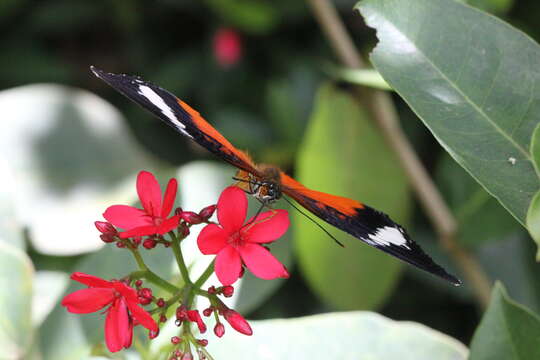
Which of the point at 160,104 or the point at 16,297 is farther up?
the point at 160,104

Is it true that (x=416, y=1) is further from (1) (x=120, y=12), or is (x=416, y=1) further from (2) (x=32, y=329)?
(1) (x=120, y=12)

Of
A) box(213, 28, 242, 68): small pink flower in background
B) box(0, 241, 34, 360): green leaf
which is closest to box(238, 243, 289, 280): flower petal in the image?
box(0, 241, 34, 360): green leaf

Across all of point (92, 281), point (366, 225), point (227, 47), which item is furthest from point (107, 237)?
point (227, 47)

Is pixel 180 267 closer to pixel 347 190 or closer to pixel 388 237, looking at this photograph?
pixel 388 237

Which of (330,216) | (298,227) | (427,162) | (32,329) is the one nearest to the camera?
(330,216)

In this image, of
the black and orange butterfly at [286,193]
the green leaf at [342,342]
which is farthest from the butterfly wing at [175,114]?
the green leaf at [342,342]

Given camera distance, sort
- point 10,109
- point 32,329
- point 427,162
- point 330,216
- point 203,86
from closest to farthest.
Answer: point 330,216 < point 32,329 < point 10,109 < point 427,162 < point 203,86

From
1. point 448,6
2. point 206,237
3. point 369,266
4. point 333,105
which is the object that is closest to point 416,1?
point 448,6
